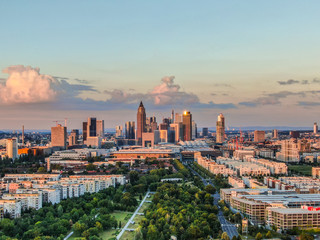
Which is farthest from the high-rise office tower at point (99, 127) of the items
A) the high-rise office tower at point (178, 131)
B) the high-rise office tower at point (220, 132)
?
the high-rise office tower at point (220, 132)

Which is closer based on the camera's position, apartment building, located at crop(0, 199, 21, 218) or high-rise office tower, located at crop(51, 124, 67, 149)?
apartment building, located at crop(0, 199, 21, 218)

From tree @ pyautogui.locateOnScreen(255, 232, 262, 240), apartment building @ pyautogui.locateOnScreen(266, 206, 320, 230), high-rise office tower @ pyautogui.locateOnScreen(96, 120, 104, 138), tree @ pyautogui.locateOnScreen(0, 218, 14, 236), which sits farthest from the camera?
high-rise office tower @ pyautogui.locateOnScreen(96, 120, 104, 138)

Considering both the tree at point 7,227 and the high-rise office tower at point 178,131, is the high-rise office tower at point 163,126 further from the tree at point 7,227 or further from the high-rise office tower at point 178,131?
the tree at point 7,227

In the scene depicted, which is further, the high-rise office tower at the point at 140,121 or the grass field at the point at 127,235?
the high-rise office tower at the point at 140,121

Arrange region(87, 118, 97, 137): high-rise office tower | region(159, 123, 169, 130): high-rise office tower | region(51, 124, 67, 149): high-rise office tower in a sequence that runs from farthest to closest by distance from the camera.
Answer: region(159, 123, 169, 130): high-rise office tower < region(87, 118, 97, 137): high-rise office tower < region(51, 124, 67, 149): high-rise office tower

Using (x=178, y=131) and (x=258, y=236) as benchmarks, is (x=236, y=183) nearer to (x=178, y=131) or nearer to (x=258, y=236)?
(x=258, y=236)

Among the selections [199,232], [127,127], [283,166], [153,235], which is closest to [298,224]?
[199,232]

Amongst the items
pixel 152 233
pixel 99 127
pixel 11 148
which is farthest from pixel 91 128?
pixel 152 233

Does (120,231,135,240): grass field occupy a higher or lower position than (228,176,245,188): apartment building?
lower

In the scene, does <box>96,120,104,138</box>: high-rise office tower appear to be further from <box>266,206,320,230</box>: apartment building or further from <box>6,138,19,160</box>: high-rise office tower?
<box>266,206,320,230</box>: apartment building

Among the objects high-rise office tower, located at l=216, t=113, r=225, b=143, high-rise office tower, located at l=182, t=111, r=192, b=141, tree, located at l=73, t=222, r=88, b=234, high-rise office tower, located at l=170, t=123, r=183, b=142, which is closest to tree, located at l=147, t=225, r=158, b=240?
tree, located at l=73, t=222, r=88, b=234

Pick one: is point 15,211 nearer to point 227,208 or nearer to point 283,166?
point 227,208
